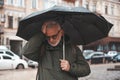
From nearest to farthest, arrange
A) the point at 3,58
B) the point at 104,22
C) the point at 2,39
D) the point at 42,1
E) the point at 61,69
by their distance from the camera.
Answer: the point at 61,69, the point at 104,22, the point at 3,58, the point at 2,39, the point at 42,1

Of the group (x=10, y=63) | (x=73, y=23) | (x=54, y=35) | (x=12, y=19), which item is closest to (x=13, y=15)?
(x=12, y=19)

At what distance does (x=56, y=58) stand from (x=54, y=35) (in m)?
0.23

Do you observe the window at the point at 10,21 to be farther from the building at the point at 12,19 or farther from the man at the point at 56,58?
the man at the point at 56,58

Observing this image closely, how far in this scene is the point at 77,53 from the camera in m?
4.34

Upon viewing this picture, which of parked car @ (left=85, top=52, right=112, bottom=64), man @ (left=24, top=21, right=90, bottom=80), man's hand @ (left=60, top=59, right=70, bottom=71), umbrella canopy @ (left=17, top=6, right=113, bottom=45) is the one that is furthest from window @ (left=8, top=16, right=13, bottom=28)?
man's hand @ (left=60, top=59, right=70, bottom=71)

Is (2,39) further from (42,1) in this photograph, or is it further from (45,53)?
(45,53)

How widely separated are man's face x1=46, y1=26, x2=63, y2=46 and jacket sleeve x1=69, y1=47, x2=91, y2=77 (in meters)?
0.22

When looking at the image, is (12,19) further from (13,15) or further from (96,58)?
(96,58)

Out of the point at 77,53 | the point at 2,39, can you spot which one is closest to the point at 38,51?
the point at 77,53

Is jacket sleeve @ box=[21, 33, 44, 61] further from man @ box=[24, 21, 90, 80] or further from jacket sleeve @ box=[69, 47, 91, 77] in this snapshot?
jacket sleeve @ box=[69, 47, 91, 77]

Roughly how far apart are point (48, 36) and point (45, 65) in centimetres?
29

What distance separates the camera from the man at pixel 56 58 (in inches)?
167

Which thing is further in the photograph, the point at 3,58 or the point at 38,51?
the point at 3,58

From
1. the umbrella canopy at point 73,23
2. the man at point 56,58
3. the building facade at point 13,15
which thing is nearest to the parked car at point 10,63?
the building facade at point 13,15
